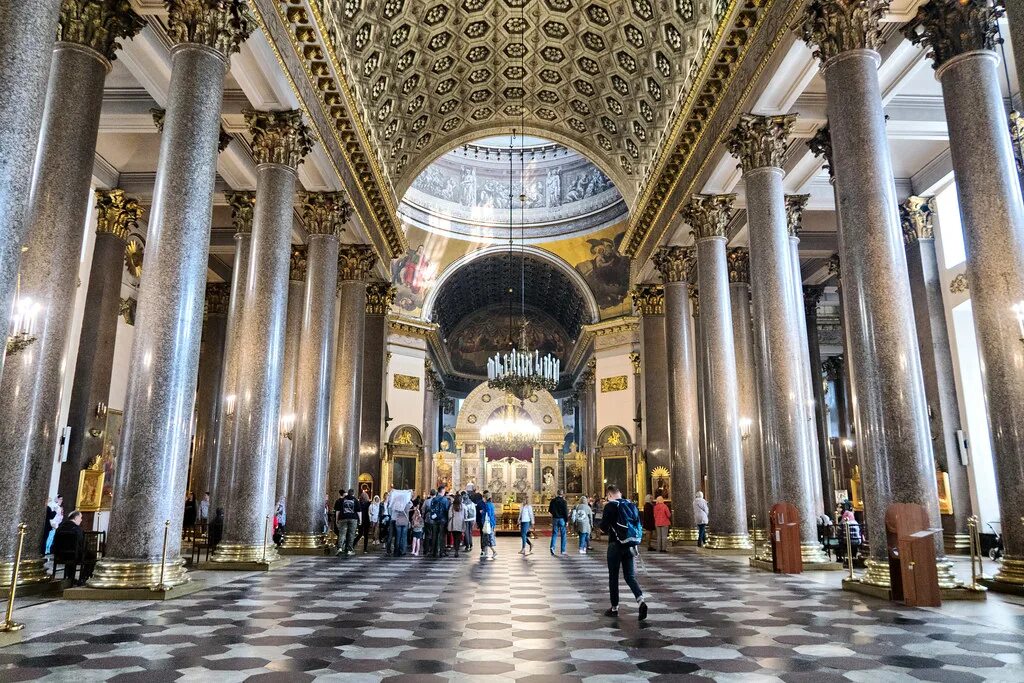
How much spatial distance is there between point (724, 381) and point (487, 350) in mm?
31373

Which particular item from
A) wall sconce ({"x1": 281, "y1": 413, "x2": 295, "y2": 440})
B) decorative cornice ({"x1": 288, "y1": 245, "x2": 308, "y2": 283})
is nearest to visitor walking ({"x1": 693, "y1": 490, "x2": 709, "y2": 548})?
wall sconce ({"x1": 281, "y1": 413, "x2": 295, "y2": 440})

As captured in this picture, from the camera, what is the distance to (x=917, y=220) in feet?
49.3

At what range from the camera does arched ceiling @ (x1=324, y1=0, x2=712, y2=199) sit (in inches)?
568

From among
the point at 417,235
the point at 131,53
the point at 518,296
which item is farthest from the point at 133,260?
the point at 518,296

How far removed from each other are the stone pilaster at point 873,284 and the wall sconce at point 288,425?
11.0 metres

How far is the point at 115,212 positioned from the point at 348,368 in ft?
20.3

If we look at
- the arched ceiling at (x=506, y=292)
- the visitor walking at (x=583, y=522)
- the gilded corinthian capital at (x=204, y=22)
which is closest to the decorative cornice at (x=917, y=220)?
the visitor walking at (x=583, y=522)

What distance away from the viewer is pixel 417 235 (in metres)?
29.5

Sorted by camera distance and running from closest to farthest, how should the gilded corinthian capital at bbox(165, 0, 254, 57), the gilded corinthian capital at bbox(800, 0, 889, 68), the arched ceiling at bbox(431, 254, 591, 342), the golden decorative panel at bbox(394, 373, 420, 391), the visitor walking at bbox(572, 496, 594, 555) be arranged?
the gilded corinthian capital at bbox(165, 0, 254, 57)
the gilded corinthian capital at bbox(800, 0, 889, 68)
the visitor walking at bbox(572, 496, 594, 555)
the golden decorative panel at bbox(394, 373, 420, 391)
the arched ceiling at bbox(431, 254, 591, 342)

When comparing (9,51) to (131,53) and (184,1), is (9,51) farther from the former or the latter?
(131,53)

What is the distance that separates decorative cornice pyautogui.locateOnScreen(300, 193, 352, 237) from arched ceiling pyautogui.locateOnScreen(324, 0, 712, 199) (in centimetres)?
207

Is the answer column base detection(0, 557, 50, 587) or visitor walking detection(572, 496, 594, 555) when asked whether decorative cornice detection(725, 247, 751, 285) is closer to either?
visitor walking detection(572, 496, 594, 555)

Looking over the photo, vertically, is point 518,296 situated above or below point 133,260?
above

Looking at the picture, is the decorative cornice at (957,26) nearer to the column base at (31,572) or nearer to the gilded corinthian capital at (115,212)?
the column base at (31,572)
